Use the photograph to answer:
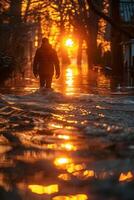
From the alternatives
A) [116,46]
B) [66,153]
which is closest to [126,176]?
[66,153]

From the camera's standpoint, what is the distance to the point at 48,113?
14.8 m

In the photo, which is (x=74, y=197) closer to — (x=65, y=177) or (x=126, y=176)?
(x=65, y=177)

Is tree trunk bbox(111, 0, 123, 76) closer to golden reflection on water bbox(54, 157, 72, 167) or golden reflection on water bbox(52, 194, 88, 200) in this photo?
golden reflection on water bbox(54, 157, 72, 167)

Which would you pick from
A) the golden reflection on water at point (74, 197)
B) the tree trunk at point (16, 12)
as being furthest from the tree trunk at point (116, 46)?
the golden reflection on water at point (74, 197)

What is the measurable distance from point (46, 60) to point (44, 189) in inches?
573

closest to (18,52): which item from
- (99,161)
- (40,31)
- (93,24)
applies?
(93,24)

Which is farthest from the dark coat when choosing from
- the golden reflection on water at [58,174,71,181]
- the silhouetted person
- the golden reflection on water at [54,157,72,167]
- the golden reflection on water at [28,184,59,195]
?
the golden reflection on water at [28,184,59,195]

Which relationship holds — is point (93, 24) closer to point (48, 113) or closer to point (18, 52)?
point (18, 52)

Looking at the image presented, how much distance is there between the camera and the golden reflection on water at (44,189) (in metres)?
6.68

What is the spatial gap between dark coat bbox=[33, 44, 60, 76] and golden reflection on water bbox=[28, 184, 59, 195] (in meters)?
14.2

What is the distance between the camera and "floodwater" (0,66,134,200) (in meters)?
6.79

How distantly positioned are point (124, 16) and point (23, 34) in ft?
64.9

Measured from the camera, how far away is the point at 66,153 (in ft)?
29.6

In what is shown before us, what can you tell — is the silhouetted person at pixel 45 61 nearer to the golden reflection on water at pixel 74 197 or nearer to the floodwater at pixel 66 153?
the floodwater at pixel 66 153
